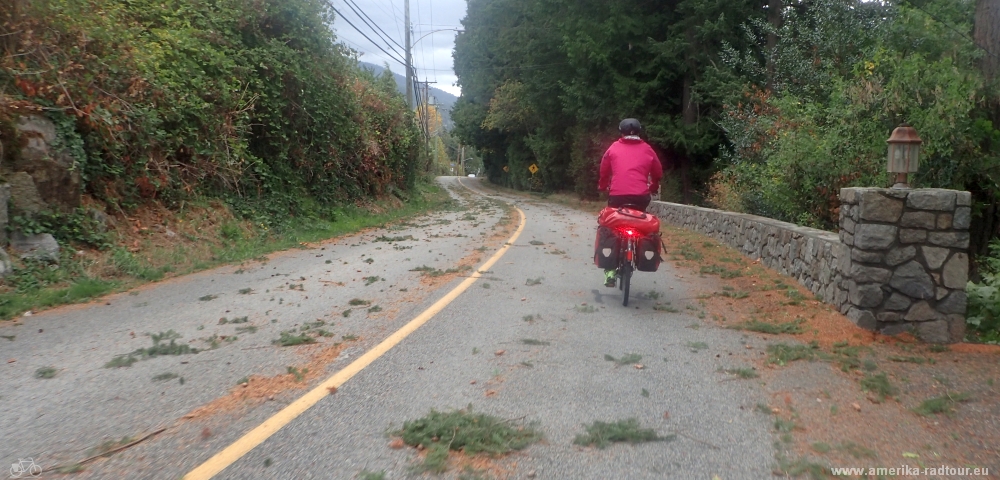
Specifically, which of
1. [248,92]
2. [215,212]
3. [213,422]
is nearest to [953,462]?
[213,422]

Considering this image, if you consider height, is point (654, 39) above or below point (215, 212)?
above

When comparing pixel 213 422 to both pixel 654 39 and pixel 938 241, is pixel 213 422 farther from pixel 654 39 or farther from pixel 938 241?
pixel 654 39

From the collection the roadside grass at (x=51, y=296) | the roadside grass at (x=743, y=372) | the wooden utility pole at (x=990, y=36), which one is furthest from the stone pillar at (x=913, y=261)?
the roadside grass at (x=51, y=296)

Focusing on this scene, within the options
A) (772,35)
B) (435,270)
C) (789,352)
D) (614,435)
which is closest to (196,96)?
(435,270)

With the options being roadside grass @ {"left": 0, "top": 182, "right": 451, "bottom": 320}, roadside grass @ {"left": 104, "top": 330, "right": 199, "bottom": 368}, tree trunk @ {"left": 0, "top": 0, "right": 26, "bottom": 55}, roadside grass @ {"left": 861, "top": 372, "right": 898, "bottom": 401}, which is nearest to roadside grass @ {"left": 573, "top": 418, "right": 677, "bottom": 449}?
roadside grass @ {"left": 861, "top": 372, "right": 898, "bottom": 401}

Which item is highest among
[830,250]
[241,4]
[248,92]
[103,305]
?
[241,4]

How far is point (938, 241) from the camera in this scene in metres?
7.13

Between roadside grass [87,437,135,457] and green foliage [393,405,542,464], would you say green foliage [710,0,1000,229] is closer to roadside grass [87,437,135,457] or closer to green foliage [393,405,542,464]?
green foliage [393,405,542,464]

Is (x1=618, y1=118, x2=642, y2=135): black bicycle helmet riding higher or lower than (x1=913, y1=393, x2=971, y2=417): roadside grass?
higher

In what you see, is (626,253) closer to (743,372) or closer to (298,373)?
(743,372)

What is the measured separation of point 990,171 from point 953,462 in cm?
781

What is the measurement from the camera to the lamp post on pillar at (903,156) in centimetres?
753

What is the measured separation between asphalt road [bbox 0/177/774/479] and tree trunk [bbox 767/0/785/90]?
13.2 metres

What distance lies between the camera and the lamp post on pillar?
7531mm
